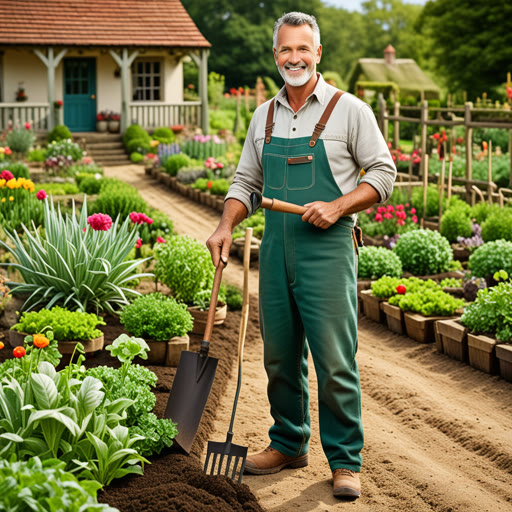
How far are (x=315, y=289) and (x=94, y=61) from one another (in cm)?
2020

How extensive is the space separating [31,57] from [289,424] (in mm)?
19965

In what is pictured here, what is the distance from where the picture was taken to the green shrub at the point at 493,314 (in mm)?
5613

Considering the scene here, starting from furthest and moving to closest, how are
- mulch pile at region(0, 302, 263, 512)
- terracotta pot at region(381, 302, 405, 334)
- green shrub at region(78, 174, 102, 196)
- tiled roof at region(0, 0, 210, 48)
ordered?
tiled roof at region(0, 0, 210, 48) → green shrub at region(78, 174, 102, 196) → terracotta pot at region(381, 302, 405, 334) → mulch pile at region(0, 302, 263, 512)

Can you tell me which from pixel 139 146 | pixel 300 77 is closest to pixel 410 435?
pixel 300 77

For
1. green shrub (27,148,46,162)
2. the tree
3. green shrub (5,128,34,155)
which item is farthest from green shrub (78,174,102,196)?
the tree

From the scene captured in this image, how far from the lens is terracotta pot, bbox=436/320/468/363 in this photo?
593 cm

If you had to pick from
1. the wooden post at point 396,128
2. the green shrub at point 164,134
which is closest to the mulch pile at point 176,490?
the wooden post at point 396,128

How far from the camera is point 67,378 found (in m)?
3.39

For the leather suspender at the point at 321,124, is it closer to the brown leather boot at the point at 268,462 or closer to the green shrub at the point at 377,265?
the brown leather boot at the point at 268,462

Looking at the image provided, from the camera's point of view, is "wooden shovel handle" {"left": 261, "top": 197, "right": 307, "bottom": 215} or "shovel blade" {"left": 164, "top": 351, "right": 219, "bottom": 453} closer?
"wooden shovel handle" {"left": 261, "top": 197, "right": 307, "bottom": 215}

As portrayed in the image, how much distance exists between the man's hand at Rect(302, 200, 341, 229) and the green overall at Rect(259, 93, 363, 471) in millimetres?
130

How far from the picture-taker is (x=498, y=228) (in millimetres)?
8500

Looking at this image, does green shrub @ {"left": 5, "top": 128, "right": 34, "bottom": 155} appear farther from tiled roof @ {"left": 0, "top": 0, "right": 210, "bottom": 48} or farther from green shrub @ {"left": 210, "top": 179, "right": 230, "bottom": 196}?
green shrub @ {"left": 210, "top": 179, "right": 230, "bottom": 196}

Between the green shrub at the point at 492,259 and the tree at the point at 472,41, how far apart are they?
26532 mm
